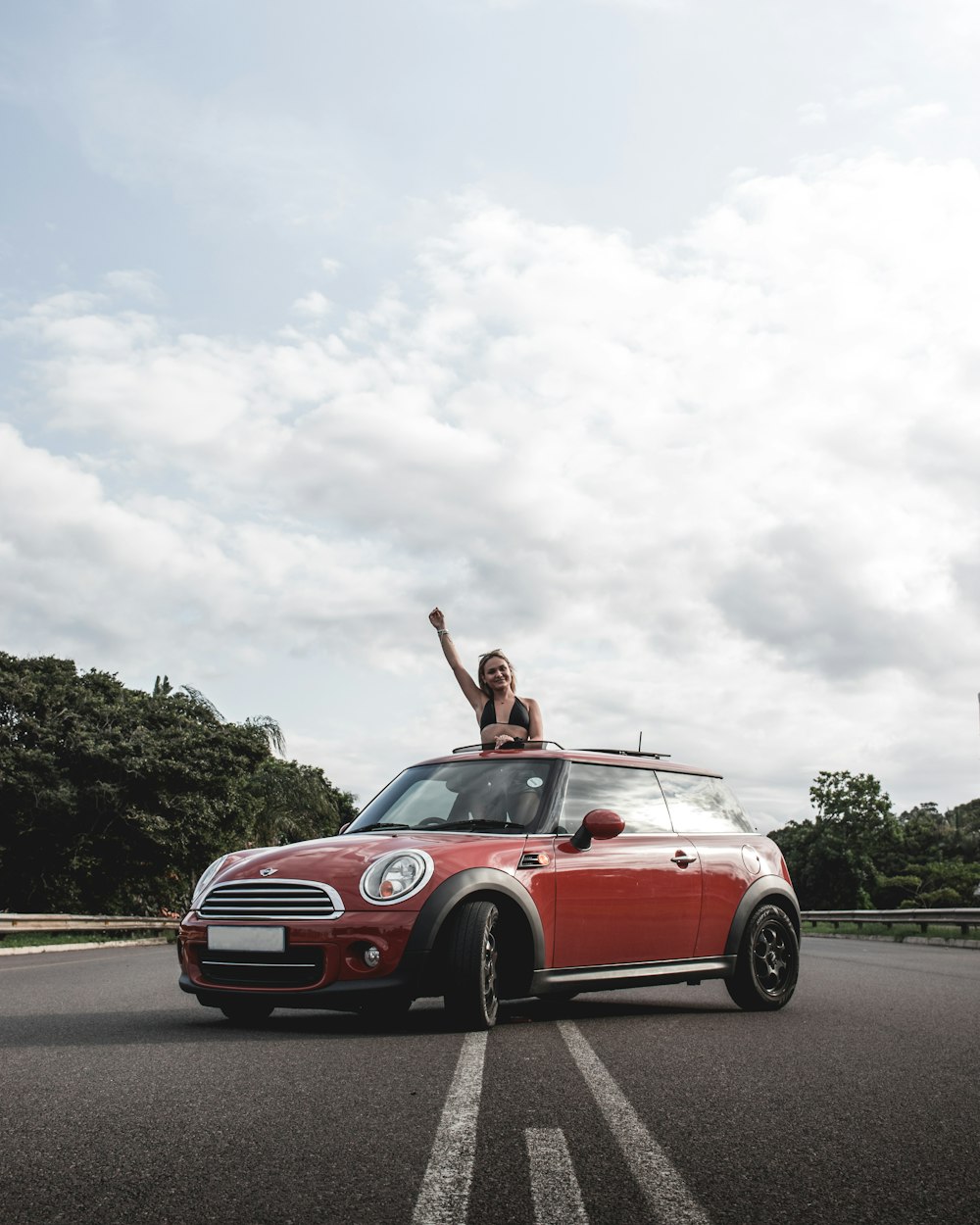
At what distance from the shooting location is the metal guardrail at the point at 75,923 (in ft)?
73.5

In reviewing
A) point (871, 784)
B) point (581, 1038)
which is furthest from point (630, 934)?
point (871, 784)

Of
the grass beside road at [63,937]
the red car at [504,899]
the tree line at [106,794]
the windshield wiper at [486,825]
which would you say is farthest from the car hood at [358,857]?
the tree line at [106,794]

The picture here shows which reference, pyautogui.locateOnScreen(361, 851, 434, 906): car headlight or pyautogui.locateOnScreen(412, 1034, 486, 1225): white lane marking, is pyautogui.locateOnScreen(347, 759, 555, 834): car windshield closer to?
pyautogui.locateOnScreen(361, 851, 434, 906): car headlight

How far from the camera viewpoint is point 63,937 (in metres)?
25.6

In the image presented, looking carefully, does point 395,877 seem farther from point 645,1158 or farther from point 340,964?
point 645,1158

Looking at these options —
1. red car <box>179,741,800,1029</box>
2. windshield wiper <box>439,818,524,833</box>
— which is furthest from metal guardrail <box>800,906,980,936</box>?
windshield wiper <box>439,818,524,833</box>

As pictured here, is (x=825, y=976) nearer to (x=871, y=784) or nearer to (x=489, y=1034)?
(x=489, y=1034)

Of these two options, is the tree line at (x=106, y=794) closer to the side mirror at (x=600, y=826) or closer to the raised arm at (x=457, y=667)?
the raised arm at (x=457, y=667)

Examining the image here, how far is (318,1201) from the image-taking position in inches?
136

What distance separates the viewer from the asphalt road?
11.3 feet

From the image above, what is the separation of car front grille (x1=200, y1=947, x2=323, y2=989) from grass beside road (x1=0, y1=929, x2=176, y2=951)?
14.4 m

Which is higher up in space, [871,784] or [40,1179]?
[871,784]

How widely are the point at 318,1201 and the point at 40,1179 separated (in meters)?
0.86

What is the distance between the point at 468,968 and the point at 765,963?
3173 mm
